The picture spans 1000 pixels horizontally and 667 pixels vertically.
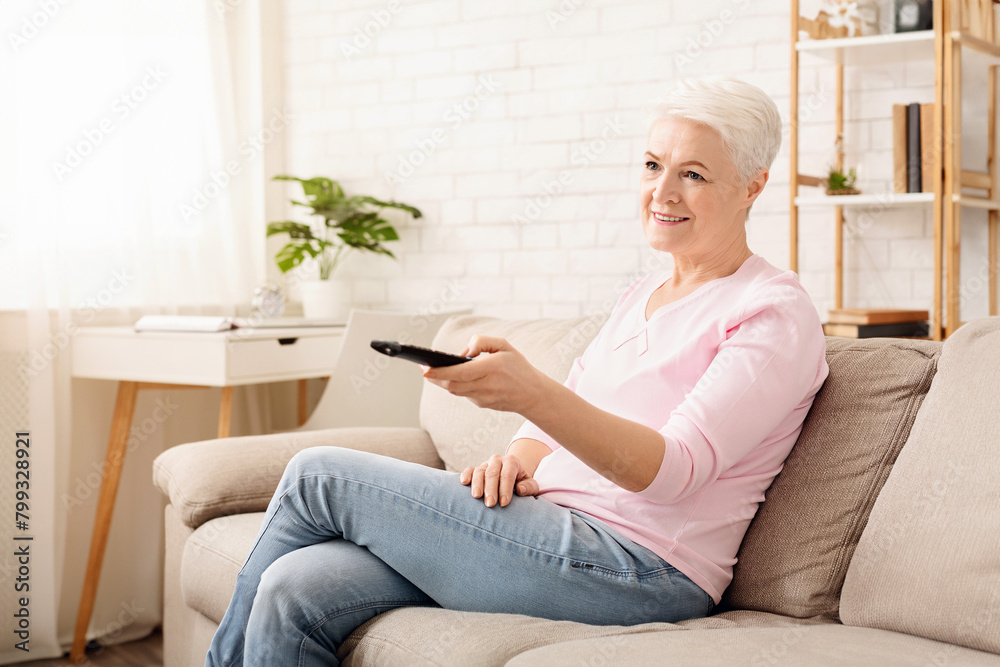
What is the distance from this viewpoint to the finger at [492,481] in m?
1.29

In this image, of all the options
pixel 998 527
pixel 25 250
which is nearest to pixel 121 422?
pixel 25 250

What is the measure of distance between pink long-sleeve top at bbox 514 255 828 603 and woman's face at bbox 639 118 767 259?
66 mm

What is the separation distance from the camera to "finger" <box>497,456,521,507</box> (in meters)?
1.29

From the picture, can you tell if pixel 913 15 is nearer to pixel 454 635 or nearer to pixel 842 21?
pixel 842 21

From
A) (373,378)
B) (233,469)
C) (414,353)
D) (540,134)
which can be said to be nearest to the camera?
(414,353)

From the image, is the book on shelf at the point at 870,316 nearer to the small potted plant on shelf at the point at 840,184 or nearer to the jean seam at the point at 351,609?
the small potted plant on shelf at the point at 840,184

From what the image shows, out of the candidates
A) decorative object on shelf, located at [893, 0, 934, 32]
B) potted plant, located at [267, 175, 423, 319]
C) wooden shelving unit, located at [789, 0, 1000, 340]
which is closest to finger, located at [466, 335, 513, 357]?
wooden shelving unit, located at [789, 0, 1000, 340]

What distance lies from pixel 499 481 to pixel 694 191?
0.51 metres

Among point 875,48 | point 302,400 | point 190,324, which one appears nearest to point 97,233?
point 190,324

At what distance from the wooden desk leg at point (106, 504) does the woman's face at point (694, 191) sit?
1723 millimetres

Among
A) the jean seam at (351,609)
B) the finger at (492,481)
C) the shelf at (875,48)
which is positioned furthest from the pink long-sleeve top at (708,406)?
the shelf at (875,48)

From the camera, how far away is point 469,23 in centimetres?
312

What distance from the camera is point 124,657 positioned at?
2.55m

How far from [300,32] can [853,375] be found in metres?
2.60
